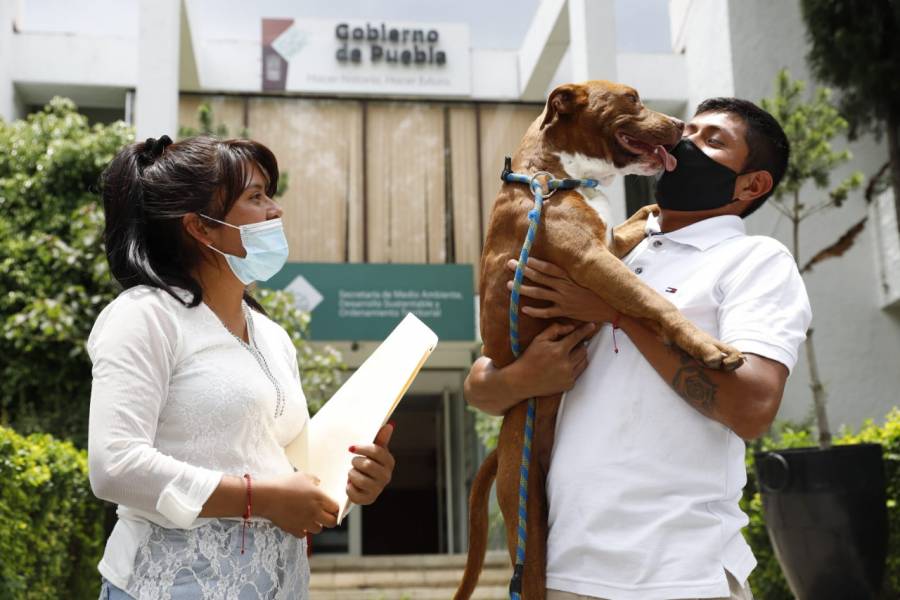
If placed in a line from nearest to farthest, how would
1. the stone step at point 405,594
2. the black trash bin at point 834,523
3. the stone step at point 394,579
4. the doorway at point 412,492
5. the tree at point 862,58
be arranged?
the black trash bin at point 834,523, the stone step at point 405,594, the stone step at point 394,579, the tree at point 862,58, the doorway at point 412,492

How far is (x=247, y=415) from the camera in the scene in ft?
6.45

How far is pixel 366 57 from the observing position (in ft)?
45.7

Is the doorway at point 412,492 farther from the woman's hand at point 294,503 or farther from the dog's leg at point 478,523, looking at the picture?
the woman's hand at point 294,503

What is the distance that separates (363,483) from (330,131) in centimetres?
1226

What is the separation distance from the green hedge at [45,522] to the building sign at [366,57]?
26.5 feet

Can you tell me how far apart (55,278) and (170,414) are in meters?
8.91

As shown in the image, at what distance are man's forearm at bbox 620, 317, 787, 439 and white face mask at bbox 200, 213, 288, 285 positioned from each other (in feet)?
2.90

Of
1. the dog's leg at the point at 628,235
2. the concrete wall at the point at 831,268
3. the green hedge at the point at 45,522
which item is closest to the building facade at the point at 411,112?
the concrete wall at the point at 831,268

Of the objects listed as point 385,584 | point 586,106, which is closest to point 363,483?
point 586,106

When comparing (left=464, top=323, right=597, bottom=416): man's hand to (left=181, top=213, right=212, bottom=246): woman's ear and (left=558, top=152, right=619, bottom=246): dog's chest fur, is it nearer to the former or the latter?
(left=558, top=152, right=619, bottom=246): dog's chest fur

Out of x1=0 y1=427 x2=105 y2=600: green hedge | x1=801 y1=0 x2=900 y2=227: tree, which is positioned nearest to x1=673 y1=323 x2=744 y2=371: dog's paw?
x1=0 y1=427 x2=105 y2=600: green hedge

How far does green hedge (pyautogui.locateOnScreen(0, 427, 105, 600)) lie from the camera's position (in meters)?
4.66

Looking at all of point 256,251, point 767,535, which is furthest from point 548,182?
point 767,535

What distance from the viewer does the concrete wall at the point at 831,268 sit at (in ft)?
37.7
